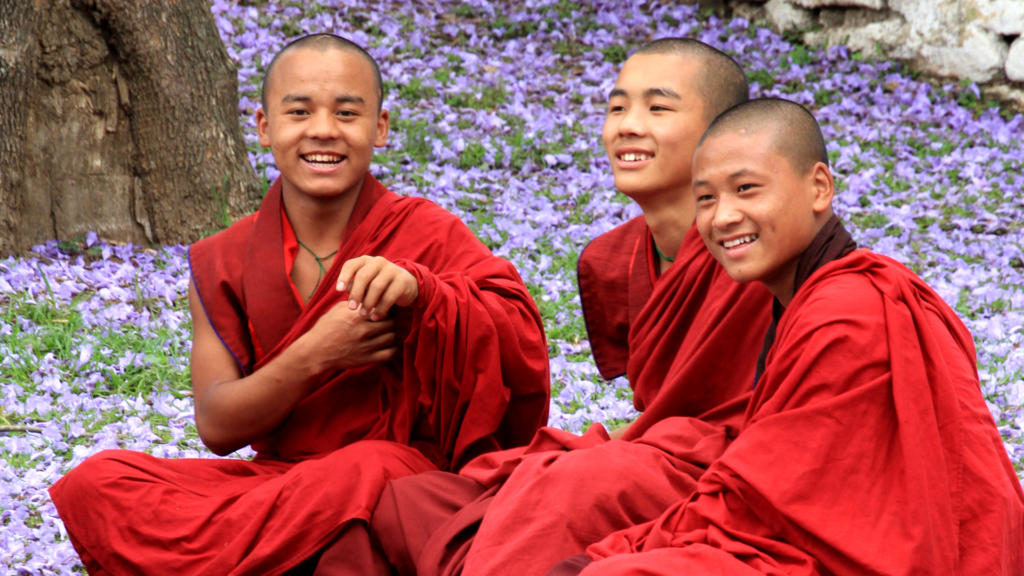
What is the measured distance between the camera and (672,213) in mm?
3176

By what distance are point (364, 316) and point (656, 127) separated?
1.00 metres

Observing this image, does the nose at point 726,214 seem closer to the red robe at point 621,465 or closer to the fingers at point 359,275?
the red robe at point 621,465

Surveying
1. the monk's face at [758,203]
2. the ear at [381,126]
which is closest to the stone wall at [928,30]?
the ear at [381,126]

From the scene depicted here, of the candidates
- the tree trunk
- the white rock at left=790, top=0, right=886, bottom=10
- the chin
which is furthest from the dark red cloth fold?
the white rock at left=790, top=0, right=886, bottom=10

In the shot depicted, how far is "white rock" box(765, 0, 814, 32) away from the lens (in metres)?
9.53

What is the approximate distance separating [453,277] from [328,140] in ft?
1.86

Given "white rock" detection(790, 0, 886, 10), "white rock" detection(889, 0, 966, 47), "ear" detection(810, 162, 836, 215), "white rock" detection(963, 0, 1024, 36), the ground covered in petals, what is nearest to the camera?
"ear" detection(810, 162, 836, 215)

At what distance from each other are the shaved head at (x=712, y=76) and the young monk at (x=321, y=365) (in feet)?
2.53

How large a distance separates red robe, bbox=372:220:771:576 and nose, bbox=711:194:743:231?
12.6 inches

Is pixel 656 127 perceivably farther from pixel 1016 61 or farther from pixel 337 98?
pixel 1016 61

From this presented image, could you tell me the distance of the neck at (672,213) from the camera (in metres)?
3.16

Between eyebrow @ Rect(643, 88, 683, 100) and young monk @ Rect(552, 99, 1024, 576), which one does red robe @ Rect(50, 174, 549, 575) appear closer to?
eyebrow @ Rect(643, 88, 683, 100)

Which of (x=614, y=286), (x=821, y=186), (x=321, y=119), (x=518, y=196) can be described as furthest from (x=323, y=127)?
(x=518, y=196)

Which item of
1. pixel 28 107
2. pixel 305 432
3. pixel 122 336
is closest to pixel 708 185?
pixel 305 432
